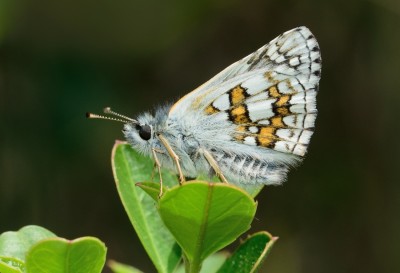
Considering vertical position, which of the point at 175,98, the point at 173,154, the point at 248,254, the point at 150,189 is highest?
the point at 150,189

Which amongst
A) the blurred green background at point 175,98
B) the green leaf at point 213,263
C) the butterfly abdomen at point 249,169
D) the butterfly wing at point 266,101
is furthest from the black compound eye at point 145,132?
the blurred green background at point 175,98

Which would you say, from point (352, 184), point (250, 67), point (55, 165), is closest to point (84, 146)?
point (55, 165)

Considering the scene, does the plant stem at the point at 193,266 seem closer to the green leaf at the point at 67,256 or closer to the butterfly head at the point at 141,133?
the green leaf at the point at 67,256

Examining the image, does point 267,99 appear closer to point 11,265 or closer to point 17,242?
point 17,242

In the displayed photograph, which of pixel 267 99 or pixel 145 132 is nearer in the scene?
pixel 145 132

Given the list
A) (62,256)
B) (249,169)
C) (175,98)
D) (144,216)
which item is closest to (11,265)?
(62,256)

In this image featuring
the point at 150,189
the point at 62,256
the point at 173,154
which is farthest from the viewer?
the point at 173,154
